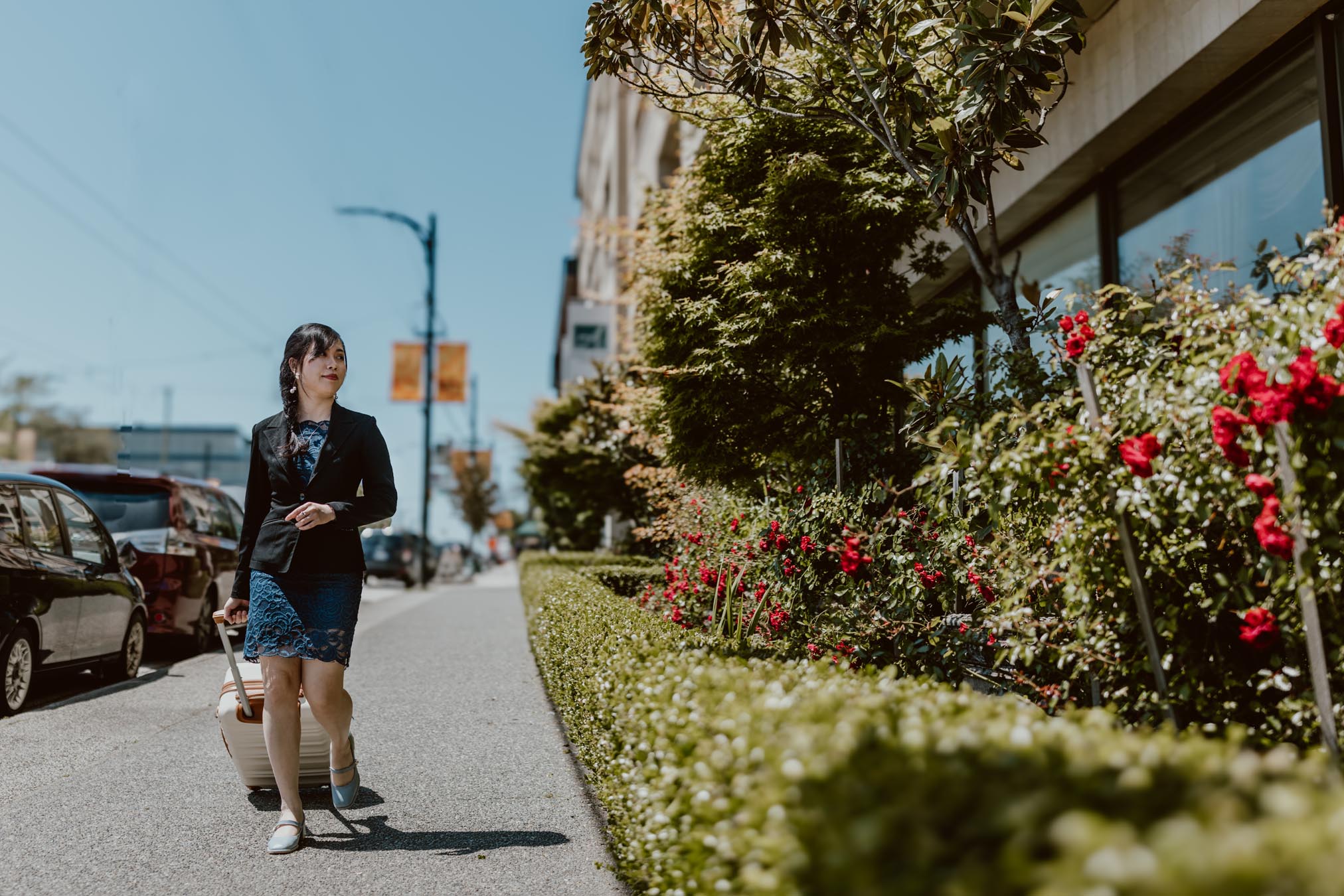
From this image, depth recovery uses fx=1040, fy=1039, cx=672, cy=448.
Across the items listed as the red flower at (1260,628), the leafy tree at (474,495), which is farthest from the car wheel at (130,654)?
the leafy tree at (474,495)

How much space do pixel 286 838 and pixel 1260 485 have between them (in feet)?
11.0

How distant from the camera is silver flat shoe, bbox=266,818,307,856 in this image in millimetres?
3742

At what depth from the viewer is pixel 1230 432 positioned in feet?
8.43

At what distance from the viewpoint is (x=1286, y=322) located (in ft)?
8.49

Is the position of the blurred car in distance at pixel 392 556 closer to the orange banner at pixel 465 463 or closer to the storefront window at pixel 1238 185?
the storefront window at pixel 1238 185

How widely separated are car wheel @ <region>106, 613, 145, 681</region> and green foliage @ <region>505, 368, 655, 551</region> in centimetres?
614

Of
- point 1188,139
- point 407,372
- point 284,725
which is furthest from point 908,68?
point 407,372

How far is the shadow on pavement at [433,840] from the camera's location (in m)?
3.88

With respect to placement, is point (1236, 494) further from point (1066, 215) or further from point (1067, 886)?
point (1066, 215)

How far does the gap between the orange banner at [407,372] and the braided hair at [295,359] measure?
19.6m

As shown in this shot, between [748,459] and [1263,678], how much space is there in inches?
172

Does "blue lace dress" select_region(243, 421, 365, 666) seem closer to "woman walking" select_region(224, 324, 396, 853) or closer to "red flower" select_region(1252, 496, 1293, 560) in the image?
"woman walking" select_region(224, 324, 396, 853)

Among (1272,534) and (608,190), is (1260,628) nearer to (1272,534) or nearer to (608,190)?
(1272,534)

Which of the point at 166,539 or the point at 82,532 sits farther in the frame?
the point at 166,539
